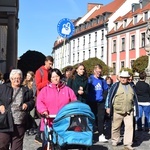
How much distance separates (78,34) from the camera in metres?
81.8

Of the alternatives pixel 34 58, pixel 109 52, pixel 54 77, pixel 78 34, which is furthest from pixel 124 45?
pixel 54 77

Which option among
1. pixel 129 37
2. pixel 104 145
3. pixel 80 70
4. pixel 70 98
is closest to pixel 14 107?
pixel 70 98

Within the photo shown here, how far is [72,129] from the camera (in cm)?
655

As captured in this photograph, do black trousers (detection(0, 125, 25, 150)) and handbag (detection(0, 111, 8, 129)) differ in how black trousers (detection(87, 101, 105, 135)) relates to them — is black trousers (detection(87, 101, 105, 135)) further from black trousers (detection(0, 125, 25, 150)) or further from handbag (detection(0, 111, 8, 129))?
handbag (detection(0, 111, 8, 129))

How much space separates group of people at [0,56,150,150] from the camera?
6.48 m

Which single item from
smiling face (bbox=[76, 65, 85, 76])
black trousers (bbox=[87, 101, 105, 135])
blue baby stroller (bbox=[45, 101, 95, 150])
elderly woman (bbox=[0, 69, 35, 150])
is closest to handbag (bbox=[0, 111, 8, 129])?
elderly woman (bbox=[0, 69, 35, 150])

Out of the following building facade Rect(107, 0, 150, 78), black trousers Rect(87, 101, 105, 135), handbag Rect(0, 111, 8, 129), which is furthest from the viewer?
building facade Rect(107, 0, 150, 78)

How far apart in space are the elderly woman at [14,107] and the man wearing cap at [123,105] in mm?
3172

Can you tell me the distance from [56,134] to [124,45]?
57.7 meters

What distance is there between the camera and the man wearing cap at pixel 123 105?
30.2ft

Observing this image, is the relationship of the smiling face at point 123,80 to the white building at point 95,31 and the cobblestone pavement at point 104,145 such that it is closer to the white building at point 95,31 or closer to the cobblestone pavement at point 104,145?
the cobblestone pavement at point 104,145

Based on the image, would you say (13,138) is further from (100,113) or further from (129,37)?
(129,37)

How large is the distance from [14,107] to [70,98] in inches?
48.3

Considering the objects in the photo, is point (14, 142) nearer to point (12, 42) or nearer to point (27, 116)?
point (27, 116)
